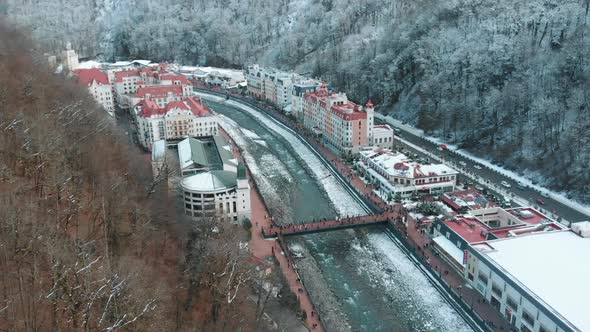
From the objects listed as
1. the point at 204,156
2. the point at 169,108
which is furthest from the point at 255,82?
the point at 204,156

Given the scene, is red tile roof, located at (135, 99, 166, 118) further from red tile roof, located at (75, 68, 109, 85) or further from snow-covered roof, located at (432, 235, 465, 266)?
snow-covered roof, located at (432, 235, 465, 266)

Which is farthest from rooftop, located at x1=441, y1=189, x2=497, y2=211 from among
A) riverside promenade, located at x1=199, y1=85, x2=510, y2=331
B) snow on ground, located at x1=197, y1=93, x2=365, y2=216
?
snow on ground, located at x1=197, y1=93, x2=365, y2=216

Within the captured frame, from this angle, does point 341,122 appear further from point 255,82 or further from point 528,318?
point 528,318

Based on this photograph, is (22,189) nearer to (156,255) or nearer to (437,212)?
(156,255)

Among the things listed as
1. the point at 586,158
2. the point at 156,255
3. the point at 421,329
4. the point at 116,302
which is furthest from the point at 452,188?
the point at 116,302

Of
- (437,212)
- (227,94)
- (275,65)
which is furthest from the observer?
(275,65)

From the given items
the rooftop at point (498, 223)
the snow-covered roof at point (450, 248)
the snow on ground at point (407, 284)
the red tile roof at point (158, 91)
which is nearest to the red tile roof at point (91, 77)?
the red tile roof at point (158, 91)

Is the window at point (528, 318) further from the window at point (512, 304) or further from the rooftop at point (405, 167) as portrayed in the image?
the rooftop at point (405, 167)
